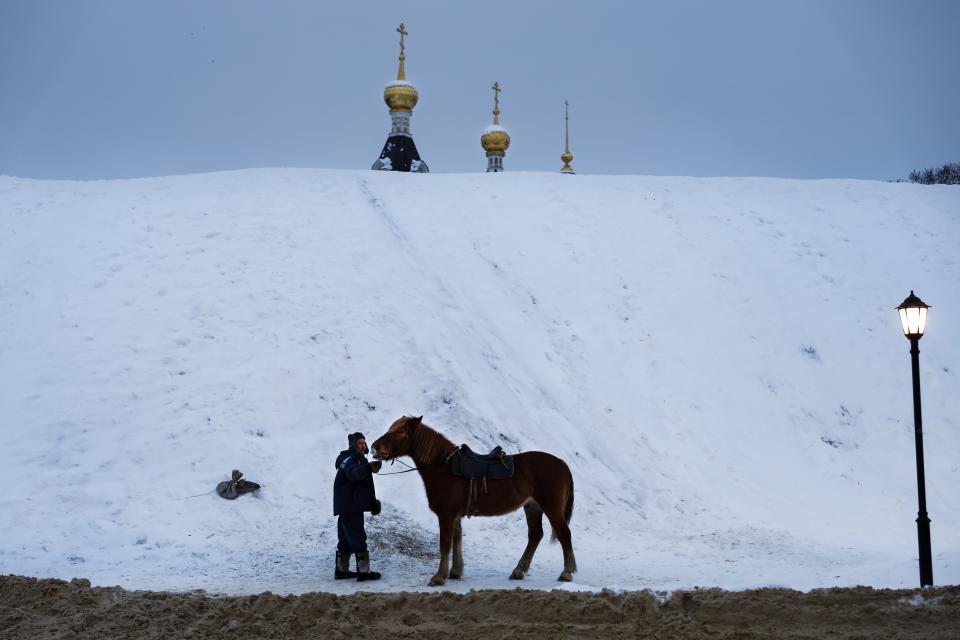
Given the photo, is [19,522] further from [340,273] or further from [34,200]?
[34,200]

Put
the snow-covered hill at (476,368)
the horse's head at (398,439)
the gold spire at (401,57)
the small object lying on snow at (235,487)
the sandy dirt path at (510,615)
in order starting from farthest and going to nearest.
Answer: the gold spire at (401,57)
the small object lying on snow at (235,487)
the snow-covered hill at (476,368)
the horse's head at (398,439)
the sandy dirt path at (510,615)

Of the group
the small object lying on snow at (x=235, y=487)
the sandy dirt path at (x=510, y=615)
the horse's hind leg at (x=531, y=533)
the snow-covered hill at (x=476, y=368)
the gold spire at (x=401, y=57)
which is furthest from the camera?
the gold spire at (x=401, y=57)

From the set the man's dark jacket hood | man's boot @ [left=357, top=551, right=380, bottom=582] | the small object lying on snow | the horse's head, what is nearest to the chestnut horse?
the horse's head

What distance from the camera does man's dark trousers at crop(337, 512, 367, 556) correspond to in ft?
32.6

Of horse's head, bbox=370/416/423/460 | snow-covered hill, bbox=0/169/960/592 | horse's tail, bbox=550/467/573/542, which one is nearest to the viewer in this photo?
horse's head, bbox=370/416/423/460

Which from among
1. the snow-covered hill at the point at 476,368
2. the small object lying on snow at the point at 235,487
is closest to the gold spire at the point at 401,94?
the snow-covered hill at the point at 476,368

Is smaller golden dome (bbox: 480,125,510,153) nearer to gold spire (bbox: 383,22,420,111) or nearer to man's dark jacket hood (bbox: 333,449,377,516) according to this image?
gold spire (bbox: 383,22,420,111)

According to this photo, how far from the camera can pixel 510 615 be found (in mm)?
7836

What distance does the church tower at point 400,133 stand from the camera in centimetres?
5731

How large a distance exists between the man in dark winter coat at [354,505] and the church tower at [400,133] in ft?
160

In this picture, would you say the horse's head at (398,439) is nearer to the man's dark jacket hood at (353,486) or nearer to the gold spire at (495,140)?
the man's dark jacket hood at (353,486)

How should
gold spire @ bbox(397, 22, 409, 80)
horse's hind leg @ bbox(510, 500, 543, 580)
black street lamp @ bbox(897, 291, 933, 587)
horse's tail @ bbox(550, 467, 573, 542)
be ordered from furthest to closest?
gold spire @ bbox(397, 22, 409, 80), horse's tail @ bbox(550, 467, 573, 542), horse's hind leg @ bbox(510, 500, 543, 580), black street lamp @ bbox(897, 291, 933, 587)

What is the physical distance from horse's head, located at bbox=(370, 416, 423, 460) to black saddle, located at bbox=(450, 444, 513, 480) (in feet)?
1.70

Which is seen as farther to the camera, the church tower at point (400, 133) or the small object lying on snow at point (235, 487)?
the church tower at point (400, 133)
